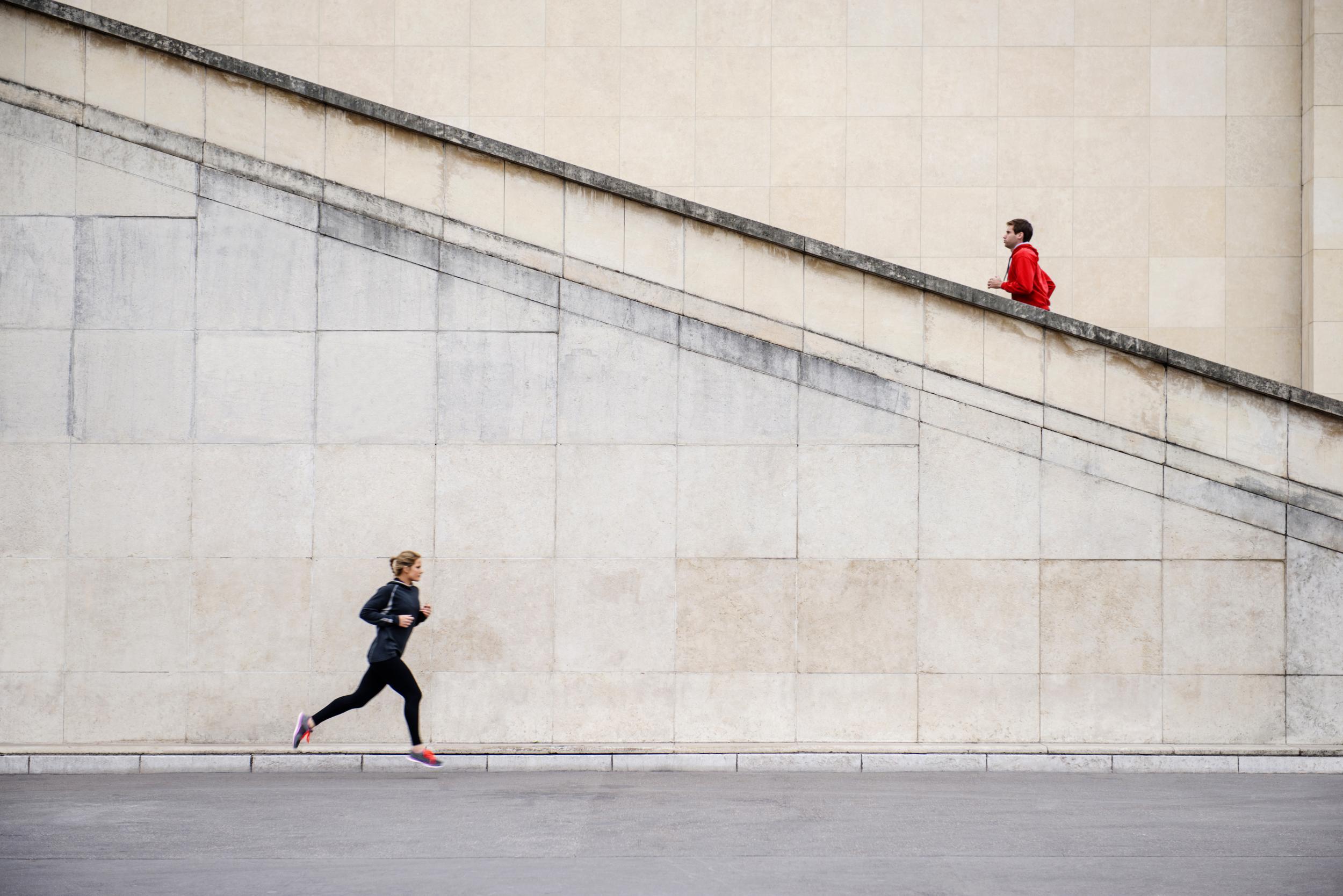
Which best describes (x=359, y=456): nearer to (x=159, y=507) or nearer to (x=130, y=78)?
(x=159, y=507)

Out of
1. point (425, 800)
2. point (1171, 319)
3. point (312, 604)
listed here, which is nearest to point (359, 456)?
point (312, 604)

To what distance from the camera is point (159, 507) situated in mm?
10758

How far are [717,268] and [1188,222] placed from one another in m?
6.90

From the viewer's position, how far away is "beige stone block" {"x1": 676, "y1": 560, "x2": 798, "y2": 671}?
420 inches

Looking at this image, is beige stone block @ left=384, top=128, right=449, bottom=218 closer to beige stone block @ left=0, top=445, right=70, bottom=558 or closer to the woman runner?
the woman runner

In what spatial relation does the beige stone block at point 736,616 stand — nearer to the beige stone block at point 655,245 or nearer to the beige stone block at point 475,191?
the beige stone block at point 655,245

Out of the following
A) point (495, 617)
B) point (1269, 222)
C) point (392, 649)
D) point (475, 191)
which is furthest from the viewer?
point (1269, 222)

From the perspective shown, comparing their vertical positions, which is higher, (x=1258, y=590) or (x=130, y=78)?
(x=130, y=78)

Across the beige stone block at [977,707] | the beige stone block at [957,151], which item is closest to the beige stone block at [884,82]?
the beige stone block at [957,151]

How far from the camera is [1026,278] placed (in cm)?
1153

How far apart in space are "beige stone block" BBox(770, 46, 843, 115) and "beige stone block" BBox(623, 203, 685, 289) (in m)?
4.57

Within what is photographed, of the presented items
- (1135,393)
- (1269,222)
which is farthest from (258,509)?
(1269,222)

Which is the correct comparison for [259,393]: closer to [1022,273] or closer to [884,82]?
[1022,273]

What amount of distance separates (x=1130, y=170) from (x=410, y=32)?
335 inches
